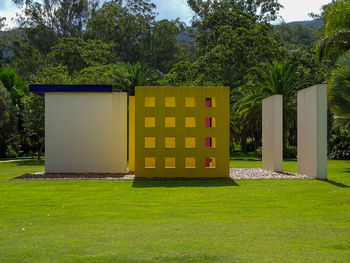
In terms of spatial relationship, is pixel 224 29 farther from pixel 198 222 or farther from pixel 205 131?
pixel 198 222

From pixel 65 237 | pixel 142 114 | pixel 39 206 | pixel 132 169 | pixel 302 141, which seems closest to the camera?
pixel 65 237

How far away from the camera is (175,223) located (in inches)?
370

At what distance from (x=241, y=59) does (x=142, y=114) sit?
2798 centimetres

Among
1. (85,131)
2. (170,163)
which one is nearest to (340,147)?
(170,163)

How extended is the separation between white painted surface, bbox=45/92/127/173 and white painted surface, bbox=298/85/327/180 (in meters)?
6.99

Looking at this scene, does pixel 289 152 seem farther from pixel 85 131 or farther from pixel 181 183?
pixel 181 183

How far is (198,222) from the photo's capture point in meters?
9.47

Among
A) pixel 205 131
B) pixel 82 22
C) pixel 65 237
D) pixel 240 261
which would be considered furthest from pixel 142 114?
pixel 82 22

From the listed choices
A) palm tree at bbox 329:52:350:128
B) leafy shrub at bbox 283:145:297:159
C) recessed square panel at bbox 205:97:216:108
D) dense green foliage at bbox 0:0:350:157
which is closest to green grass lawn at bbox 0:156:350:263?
recessed square panel at bbox 205:97:216:108

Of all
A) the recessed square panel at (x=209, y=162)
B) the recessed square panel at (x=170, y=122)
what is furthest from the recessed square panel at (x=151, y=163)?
the recessed square panel at (x=209, y=162)

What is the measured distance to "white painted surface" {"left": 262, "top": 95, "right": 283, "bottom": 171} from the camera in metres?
21.7

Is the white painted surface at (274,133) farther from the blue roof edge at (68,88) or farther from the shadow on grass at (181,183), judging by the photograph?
the blue roof edge at (68,88)

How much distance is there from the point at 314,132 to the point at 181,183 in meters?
5.06

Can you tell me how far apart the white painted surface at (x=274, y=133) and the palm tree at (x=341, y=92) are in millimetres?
2942
